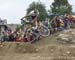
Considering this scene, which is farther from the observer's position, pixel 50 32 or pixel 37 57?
pixel 50 32

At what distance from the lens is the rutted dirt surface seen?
14031 millimetres

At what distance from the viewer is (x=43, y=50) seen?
1552cm

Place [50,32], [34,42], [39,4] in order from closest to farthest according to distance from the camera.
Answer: [34,42] → [50,32] → [39,4]

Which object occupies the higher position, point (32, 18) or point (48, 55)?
→ point (32, 18)

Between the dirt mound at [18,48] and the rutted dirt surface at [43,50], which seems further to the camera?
the dirt mound at [18,48]

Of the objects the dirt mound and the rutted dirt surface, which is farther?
the dirt mound

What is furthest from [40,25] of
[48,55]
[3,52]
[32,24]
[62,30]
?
[48,55]

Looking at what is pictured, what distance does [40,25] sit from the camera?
18.8 m

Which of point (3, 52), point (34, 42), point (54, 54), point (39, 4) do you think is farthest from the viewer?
point (39, 4)

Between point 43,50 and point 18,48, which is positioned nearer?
point 43,50

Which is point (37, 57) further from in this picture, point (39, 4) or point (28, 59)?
point (39, 4)

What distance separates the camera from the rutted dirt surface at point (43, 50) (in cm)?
1403

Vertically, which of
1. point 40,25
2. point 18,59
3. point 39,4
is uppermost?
point 39,4

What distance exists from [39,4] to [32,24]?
42872 millimetres
